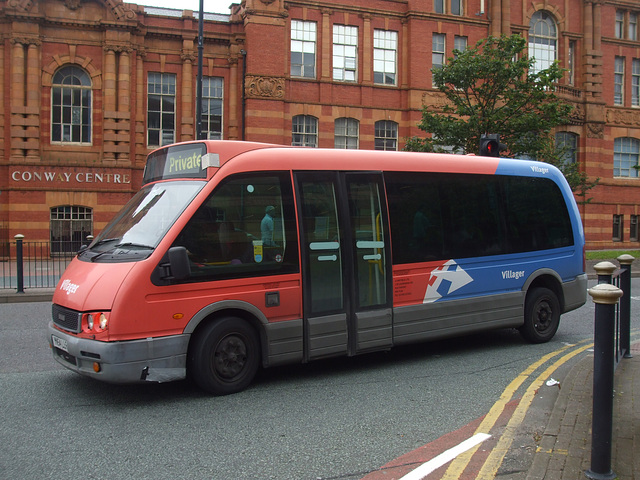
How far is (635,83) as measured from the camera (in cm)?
3372

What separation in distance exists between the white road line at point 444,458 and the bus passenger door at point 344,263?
221cm

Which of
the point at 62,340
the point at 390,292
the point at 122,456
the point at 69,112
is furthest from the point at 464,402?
the point at 69,112

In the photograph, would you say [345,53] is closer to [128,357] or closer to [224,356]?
[224,356]

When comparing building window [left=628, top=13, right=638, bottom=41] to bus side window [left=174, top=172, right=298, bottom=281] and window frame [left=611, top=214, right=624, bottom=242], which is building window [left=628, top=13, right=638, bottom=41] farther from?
bus side window [left=174, top=172, right=298, bottom=281]

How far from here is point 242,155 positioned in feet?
20.6

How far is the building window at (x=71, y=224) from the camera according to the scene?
2366cm

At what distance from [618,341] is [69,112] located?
77.6 ft

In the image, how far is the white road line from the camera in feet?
13.3

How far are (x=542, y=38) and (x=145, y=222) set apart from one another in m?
30.9

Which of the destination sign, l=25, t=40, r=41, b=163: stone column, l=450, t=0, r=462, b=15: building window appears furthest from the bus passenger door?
l=450, t=0, r=462, b=15: building window

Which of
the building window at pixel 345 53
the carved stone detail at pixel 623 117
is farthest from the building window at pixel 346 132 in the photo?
the carved stone detail at pixel 623 117

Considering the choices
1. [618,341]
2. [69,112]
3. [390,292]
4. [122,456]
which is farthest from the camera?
[69,112]

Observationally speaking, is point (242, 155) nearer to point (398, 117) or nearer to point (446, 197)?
point (446, 197)

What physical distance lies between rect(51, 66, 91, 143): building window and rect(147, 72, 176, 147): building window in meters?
2.50
